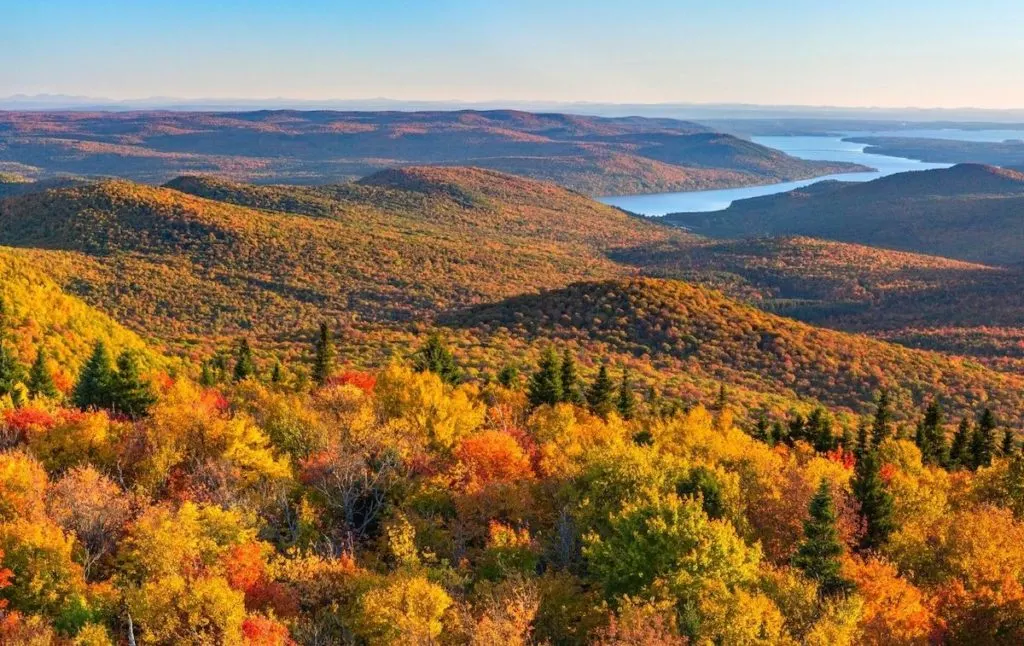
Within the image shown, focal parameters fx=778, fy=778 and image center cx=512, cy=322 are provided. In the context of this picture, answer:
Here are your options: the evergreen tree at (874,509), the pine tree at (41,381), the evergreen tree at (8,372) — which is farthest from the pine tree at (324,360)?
the evergreen tree at (874,509)

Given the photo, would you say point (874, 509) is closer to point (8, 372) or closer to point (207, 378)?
point (207, 378)

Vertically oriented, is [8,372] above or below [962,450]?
above

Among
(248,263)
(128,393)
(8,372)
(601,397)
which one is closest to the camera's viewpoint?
(128,393)

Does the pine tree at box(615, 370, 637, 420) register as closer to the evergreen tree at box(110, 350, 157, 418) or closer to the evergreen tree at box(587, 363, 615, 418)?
the evergreen tree at box(587, 363, 615, 418)

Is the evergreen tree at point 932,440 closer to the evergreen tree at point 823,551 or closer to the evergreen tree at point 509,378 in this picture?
the evergreen tree at point 823,551

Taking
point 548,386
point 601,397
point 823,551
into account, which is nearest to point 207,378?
point 548,386

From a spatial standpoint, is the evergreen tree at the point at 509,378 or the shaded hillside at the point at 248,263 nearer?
the evergreen tree at the point at 509,378

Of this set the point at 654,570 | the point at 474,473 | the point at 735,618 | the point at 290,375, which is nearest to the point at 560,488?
the point at 474,473
